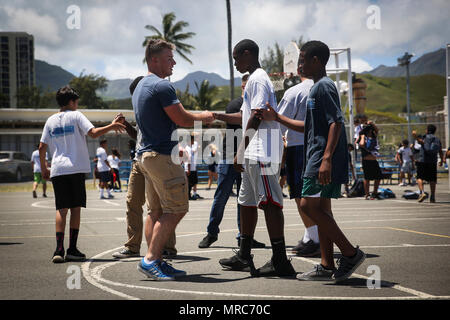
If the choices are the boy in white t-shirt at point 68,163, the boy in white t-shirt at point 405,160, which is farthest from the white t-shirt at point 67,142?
the boy in white t-shirt at point 405,160

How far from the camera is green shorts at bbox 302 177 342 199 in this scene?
200 inches

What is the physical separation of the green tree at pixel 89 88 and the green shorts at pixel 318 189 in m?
77.2

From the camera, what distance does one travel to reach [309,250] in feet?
22.0

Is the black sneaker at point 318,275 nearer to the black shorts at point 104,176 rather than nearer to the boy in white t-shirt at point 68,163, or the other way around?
the boy in white t-shirt at point 68,163

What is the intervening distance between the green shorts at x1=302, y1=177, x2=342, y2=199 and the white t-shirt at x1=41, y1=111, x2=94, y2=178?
2952mm

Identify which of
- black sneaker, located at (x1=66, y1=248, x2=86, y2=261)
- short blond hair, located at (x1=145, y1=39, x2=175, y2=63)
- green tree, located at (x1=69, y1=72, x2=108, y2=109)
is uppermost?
green tree, located at (x1=69, y1=72, x2=108, y2=109)

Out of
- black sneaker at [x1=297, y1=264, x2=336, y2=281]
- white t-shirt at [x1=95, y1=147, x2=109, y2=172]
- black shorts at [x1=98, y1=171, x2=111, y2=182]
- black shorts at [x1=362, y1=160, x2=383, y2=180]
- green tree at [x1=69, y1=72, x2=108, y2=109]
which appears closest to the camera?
black sneaker at [x1=297, y1=264, x2=336, y2=281]

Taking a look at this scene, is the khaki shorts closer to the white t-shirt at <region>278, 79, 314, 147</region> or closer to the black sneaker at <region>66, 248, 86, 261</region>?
the white t-shirt at <region>278, 79, 314, 147</region>

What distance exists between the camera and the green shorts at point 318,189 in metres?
5.09

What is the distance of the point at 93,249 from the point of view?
24.4 feet

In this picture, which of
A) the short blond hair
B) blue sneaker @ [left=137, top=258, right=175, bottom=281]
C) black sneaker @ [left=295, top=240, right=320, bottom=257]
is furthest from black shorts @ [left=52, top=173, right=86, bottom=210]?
black sneaker @ [left=295, top=240, right=320, bottom=257]
